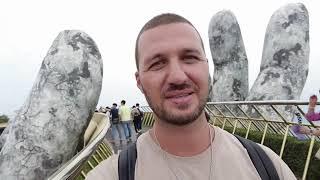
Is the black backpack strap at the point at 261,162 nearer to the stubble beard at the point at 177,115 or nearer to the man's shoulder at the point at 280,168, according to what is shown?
the man's shoulder at the point at 280,168

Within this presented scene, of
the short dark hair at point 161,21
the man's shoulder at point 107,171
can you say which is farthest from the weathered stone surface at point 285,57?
the man's shoulder at point 107,171

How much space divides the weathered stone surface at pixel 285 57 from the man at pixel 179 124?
10.5 metres

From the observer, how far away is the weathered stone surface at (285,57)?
1230 cm

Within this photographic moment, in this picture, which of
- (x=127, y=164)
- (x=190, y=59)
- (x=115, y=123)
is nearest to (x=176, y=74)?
(x=190, y=59)

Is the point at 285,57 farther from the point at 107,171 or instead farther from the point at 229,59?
the point at 107,171

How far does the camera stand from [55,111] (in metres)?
6.58

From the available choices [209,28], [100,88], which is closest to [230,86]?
[209,28]

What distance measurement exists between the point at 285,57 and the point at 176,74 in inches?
446

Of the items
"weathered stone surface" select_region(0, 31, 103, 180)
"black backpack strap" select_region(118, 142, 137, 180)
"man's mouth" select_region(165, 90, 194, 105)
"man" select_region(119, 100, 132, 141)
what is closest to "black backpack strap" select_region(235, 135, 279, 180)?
→ "man's mouth" select_region(165, 90, 194, 105)

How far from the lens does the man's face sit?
181cm

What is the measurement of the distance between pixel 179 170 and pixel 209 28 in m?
15.5

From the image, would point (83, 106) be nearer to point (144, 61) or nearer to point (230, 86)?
point (144, 61)

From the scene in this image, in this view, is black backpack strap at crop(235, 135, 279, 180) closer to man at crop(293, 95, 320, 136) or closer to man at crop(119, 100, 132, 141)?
man at crop(293, 95, 320, 136)

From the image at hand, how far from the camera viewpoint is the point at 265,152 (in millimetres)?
1879
